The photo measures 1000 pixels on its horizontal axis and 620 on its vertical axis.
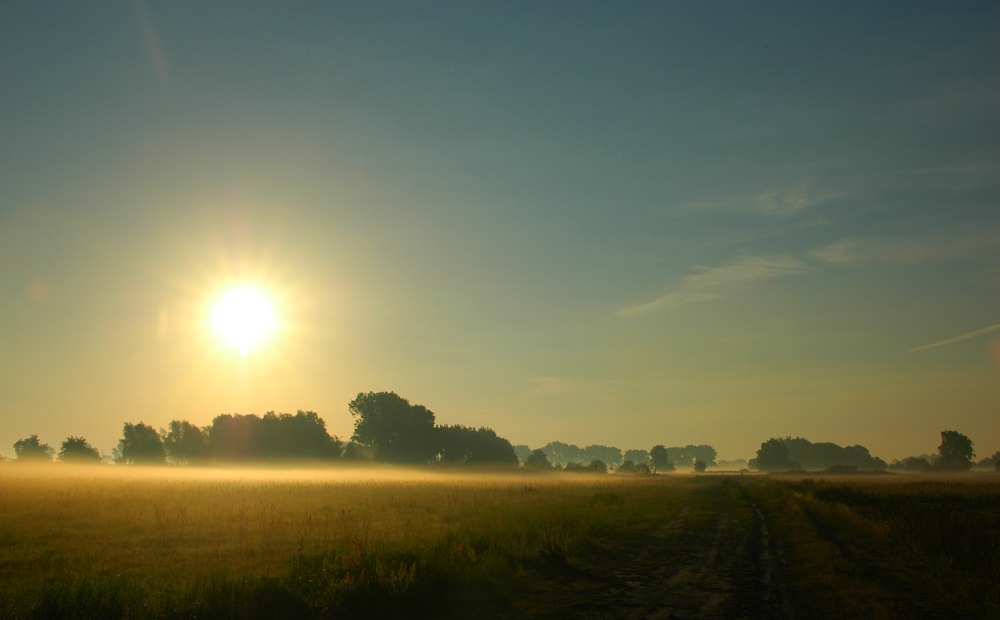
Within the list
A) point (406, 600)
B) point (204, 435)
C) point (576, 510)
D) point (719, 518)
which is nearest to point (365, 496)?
point (576, 510)

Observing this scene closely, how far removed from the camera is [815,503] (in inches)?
1463

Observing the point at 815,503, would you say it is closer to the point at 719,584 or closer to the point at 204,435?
the point at 719,584

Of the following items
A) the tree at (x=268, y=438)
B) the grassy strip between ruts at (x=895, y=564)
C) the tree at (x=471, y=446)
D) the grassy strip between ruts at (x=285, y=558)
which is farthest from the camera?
the tree at (x=471, y=446)

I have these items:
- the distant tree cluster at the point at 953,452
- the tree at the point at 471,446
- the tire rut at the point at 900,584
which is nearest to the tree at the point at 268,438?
the tree at the point at 471,446

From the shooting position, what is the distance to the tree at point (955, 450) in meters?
187

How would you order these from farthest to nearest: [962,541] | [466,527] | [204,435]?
[204,435], [466,527], [962,541]

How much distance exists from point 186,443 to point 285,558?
12635cm

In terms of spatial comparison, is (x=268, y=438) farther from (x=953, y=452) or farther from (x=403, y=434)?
(x=953, y=452)

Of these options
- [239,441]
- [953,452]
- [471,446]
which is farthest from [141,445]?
[953,452]

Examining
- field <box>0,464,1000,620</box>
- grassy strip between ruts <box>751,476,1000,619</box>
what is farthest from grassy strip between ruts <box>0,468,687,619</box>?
grassy strip between ruts <box>751,476,1000,619</box>

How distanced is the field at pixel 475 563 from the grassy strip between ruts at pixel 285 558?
51mm

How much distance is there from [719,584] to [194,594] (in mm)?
11319

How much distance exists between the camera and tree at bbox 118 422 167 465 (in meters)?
122

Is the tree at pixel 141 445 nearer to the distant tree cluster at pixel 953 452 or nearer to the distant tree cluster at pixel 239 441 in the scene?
the distant tree cluster at pixel 239 441
